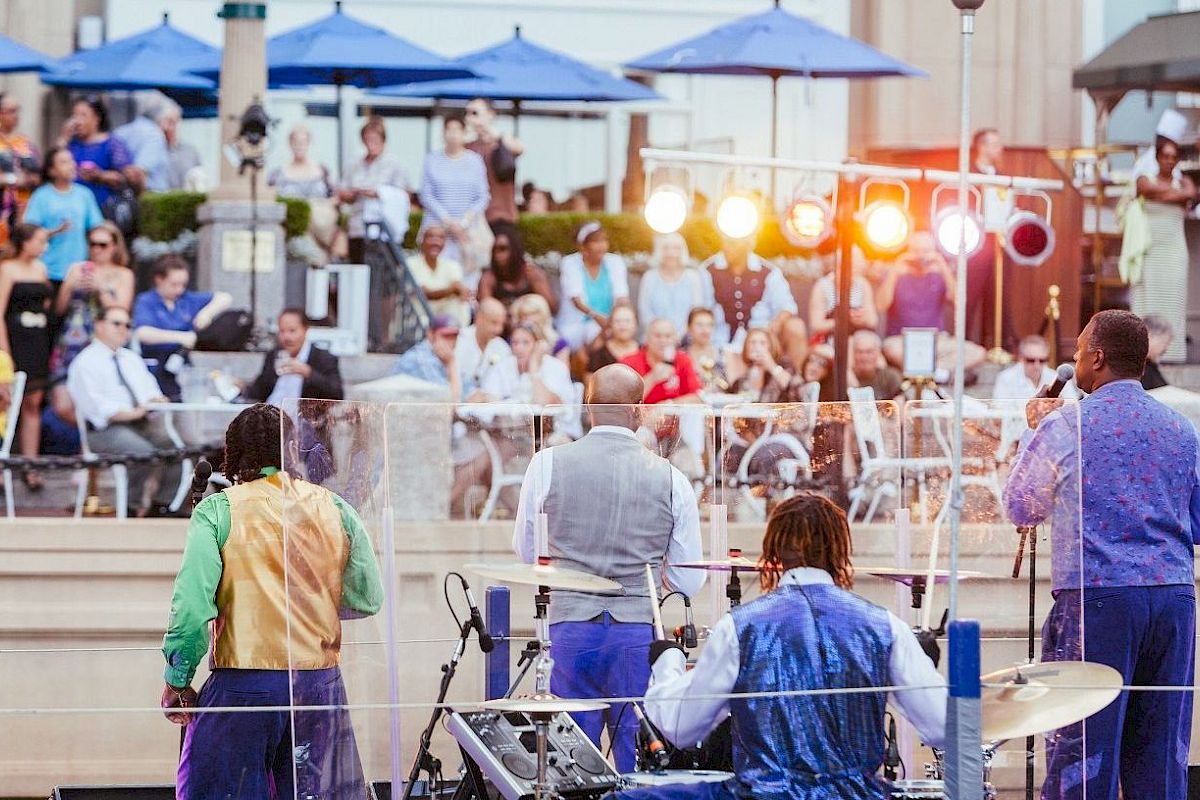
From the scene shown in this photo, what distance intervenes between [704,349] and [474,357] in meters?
1.41

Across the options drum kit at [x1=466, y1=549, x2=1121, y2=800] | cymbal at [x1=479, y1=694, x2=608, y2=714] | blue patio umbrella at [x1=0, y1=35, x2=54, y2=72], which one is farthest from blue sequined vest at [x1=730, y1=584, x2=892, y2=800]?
blue patio umbrella at [x1=0, y1=35, x2=54, y2=72]

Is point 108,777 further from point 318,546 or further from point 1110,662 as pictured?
point 1110,662

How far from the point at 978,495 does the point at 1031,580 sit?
372mm

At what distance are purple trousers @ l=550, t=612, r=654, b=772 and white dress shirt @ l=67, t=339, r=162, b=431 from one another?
5.43 meters

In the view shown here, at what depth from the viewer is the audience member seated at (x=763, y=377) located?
12.2 metres

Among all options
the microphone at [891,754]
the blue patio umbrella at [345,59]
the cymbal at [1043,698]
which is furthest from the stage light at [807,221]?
the cymbal at [1043,698]

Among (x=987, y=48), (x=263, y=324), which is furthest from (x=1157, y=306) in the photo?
(x=263, y=324)

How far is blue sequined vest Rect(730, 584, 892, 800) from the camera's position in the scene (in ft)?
16.9

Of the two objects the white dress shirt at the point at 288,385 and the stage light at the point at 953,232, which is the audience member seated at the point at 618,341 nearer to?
the white dress shirt at the point at 288,385

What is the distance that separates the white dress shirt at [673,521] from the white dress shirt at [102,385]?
528 centimetres

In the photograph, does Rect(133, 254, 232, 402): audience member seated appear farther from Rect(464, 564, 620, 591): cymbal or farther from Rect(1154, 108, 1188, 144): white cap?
Rect(1154, 108, 1188, 144): white cap

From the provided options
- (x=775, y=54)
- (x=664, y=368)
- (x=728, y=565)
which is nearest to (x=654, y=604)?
(x=728, y=565)

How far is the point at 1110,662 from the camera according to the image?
6309 mm

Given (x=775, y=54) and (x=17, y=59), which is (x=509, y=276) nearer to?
(x=775, y=54)
